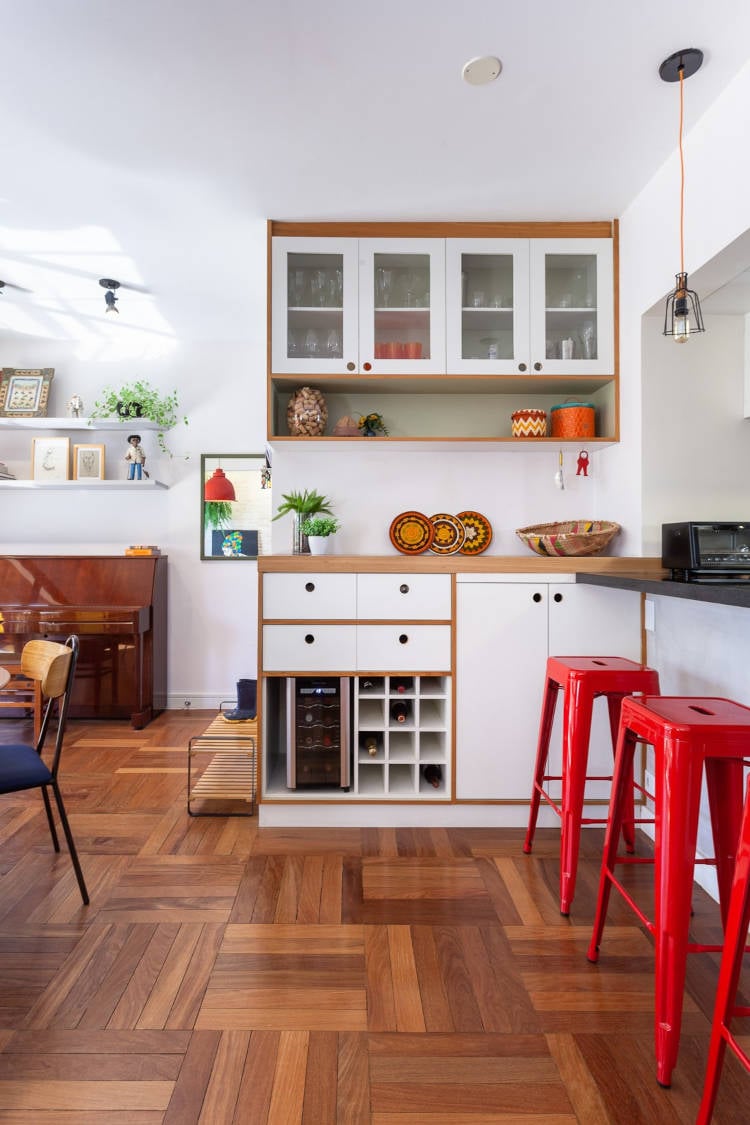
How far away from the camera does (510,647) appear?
8.89 ft

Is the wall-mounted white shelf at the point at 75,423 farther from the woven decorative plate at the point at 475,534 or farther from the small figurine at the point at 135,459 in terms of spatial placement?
the woven decorative plate at the point at 475,534

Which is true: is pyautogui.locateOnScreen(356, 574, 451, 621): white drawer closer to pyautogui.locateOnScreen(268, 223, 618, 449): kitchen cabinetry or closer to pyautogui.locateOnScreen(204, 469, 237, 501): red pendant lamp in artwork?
pyautogui.locateOnScreen(268, 223, 618, 449): kitchen cabinetry

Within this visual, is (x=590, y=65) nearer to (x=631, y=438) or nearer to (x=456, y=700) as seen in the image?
(x=631, y=438)

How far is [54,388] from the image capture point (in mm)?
4758

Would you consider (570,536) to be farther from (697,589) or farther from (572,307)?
(697,589)

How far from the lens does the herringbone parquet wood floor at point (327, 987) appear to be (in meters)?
1.36

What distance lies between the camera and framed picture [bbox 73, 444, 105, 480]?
4.63m

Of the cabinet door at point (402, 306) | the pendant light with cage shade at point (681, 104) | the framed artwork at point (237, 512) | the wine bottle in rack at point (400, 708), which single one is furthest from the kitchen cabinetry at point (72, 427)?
the pendant light with cage shade at point (681, 104)

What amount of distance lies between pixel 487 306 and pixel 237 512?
2457mm

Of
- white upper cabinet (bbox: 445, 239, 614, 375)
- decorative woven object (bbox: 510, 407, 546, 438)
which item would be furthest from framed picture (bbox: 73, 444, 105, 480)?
decorative woven object (bbox: 510, 407, 546, 438)

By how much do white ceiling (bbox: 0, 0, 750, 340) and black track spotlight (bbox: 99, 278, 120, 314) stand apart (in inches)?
12.8

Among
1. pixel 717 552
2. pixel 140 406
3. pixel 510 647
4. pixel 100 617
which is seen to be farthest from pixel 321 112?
pixel 100 617

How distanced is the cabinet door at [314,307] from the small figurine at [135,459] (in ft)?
6.60

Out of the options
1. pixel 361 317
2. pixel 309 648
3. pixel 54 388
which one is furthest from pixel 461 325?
pixel 54 388
